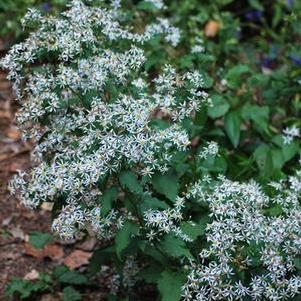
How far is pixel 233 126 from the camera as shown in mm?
5090

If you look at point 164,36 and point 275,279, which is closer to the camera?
point 275,279

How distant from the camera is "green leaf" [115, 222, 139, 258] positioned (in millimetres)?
3344

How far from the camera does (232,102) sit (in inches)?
208

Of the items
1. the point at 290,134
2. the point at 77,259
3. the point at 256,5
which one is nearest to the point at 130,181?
the point at 77,259

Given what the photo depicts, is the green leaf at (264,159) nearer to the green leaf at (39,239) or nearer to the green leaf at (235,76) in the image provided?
the green leaf at (235,76)

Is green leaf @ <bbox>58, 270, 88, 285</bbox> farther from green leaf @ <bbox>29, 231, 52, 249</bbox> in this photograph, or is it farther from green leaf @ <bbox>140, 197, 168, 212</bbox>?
green leaf @ <bbox>140, 197, 168, 212</bbox>

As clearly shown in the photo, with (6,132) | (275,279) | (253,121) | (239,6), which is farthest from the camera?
(239,6)

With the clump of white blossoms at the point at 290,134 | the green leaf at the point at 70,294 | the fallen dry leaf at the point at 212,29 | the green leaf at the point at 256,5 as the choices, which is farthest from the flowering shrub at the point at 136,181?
the green leaf at the point at 256,5

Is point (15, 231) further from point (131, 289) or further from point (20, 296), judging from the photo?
point (131, 289)

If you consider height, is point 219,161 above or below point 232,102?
above

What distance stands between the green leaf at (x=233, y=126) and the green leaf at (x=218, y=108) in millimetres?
62

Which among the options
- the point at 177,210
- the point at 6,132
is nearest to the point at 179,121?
the point at 177,210

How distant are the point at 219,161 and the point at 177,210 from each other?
76 cm

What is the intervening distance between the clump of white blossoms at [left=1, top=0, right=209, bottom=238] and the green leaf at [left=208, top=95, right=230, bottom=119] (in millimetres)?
1227
